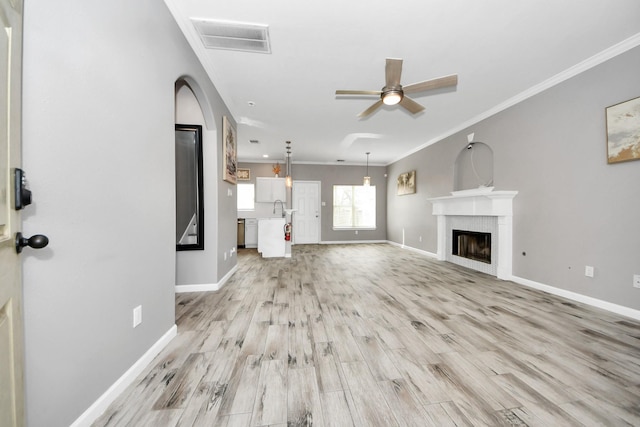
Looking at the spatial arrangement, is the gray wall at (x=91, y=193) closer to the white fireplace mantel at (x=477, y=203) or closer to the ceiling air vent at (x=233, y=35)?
the ceiling air vent at (x=233, y=35)

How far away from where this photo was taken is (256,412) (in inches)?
51.6

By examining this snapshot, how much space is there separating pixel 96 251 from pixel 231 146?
300cm

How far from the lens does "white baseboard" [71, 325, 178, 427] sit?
3.93 ft

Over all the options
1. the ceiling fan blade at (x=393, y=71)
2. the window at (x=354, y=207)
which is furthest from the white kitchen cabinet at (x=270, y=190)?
the ceiling fan blade at (x=393, y=71)

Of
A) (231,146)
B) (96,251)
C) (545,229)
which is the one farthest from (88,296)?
(545,229)

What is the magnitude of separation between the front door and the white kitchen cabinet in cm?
695

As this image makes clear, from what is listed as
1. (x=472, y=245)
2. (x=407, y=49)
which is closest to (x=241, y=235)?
(x=472, y=245)

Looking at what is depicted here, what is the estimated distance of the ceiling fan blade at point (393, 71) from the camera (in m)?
2.41

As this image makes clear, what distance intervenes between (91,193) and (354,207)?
790 cm

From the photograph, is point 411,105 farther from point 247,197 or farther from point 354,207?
point 247,197

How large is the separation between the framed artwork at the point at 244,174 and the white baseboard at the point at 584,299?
7.11 metres

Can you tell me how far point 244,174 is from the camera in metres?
7.92

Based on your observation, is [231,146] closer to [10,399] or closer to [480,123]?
[10,399]

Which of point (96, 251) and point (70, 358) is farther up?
point (96, 251)
